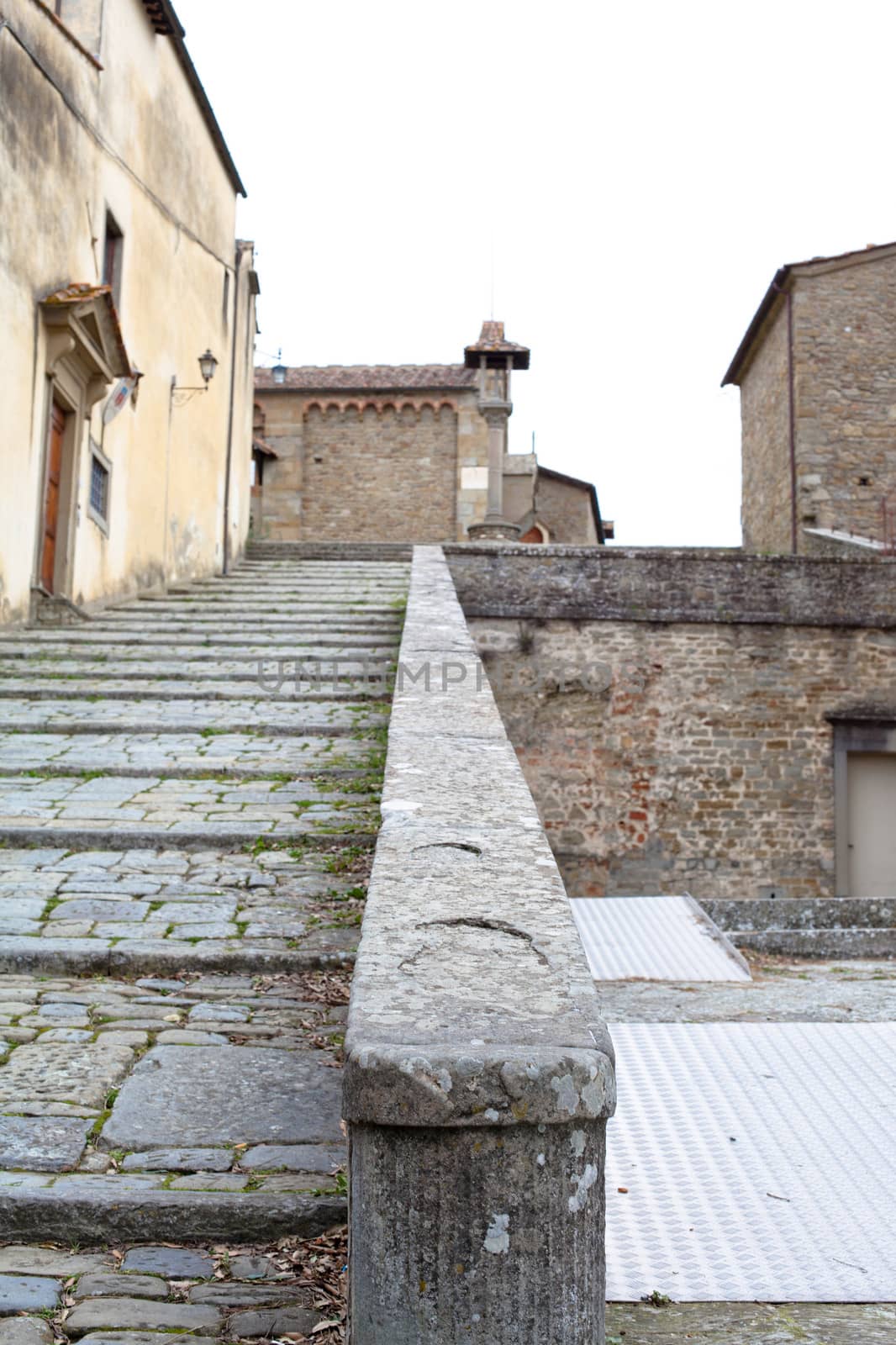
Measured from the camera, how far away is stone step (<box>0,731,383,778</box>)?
5.96 metres

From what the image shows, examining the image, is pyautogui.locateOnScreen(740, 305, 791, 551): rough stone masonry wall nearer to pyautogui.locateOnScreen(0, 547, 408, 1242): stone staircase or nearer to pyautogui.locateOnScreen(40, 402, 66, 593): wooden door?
pyautogui.locateOnScreen(40, 402, 66, 593): wooden door

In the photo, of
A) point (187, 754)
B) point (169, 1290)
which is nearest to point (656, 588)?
point (187, 754)

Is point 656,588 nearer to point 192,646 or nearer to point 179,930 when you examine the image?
point 192,646

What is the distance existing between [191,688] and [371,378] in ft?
70.9

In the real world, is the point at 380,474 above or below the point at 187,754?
above

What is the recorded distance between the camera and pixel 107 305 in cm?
1054

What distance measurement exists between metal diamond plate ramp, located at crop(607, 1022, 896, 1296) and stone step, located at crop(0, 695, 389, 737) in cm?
335

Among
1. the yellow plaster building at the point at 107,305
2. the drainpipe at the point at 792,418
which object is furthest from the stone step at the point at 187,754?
the drainpipe at the point at 792,418

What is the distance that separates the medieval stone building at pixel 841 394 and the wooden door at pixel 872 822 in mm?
6104

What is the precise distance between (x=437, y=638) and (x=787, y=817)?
707cm

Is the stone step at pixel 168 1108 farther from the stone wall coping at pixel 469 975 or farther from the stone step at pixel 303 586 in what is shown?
the stone step at pixel 303 586

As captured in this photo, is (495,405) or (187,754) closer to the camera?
(187,754)

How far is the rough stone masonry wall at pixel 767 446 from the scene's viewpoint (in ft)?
63.1

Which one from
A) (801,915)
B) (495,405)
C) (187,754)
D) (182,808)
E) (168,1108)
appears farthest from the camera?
(495,405)
